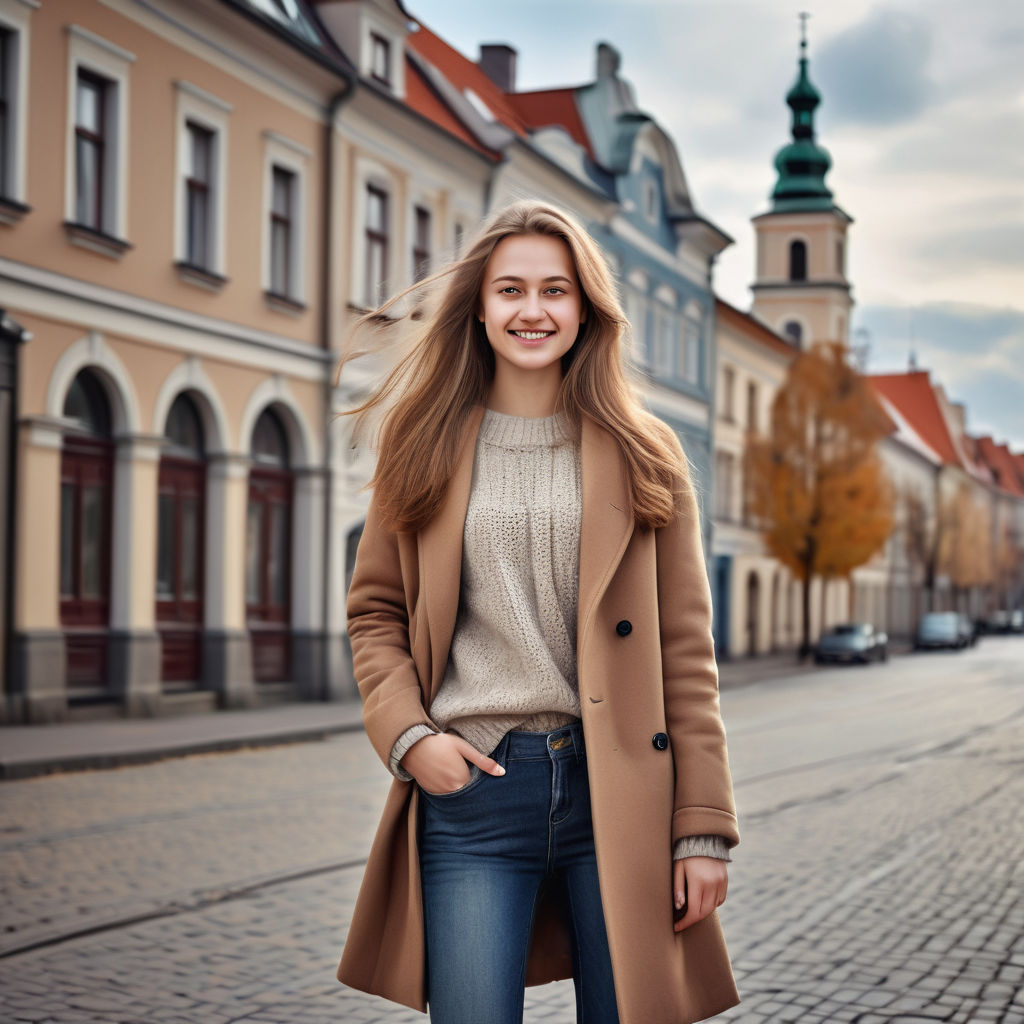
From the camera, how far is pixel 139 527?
18.5 m

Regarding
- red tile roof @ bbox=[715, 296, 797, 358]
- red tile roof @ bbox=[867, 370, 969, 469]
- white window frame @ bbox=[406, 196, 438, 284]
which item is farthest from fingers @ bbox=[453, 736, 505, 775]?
red tile roof @ bbox=[867, 370, 969, 469]

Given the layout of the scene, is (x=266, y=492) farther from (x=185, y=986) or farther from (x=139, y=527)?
(x=185, y=986)

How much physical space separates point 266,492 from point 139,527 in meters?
3.24

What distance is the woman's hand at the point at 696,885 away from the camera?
8.66 ft

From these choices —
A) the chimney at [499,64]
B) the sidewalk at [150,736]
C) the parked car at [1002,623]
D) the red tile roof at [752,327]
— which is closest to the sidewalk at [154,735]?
the sidewalk at [150,736]

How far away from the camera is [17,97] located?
16125mm

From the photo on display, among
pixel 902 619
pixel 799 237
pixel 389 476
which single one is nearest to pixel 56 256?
pixel 389 476

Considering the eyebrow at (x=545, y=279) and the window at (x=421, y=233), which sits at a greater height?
the window at (x=421, y=233)

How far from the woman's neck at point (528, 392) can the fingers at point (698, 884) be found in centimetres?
85

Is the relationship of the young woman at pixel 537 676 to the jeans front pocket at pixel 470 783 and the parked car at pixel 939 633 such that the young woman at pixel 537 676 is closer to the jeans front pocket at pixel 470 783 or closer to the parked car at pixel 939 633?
→ the jeans front pocket at pixel 470 783

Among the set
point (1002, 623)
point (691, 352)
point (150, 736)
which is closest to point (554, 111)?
point (691, 352)

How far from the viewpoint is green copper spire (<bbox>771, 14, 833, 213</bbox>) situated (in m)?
61.4

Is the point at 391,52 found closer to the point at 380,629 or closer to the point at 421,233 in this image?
the point at 421,233

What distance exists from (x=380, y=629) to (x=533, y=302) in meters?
0.65
